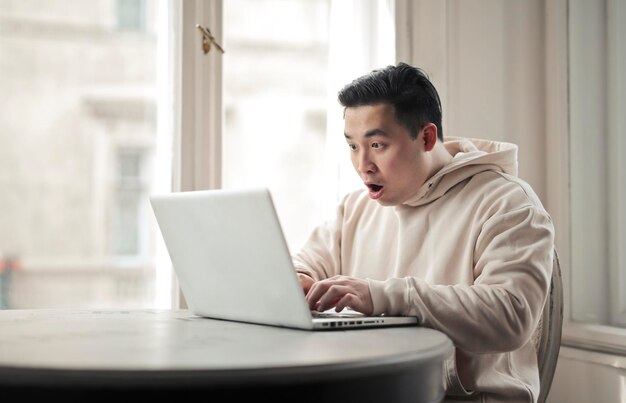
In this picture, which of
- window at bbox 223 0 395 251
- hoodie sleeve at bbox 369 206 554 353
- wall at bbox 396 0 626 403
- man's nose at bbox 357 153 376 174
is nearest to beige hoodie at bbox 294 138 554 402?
hoodie sleeve at bbox 369 206 554 353

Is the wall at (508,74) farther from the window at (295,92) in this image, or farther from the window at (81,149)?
the window at (81,149)

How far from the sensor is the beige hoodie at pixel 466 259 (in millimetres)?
1394

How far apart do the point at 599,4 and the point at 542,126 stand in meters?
0.45

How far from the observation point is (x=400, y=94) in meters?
1.80

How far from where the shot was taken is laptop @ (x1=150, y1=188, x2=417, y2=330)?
3.96ft

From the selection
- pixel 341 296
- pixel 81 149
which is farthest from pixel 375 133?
pixel 81 149

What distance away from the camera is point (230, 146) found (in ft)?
8.19

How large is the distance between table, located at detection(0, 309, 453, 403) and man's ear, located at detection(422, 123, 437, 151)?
68 centimetres

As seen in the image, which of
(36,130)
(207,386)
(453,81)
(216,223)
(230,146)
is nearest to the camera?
(207,386)

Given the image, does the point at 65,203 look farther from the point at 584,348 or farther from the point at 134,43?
the point at 584,348

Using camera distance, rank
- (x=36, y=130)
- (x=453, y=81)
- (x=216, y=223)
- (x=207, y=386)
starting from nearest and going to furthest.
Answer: (x=207, y=386) < (x=216, y=223) < (x=36, y=130) < (x=453, y=81)

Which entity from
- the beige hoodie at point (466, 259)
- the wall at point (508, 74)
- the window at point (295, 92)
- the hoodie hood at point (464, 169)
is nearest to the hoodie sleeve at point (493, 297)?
the beige hoodie at point (466, 259)

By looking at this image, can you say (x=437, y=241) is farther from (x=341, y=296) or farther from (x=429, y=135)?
(x=341, y=296)

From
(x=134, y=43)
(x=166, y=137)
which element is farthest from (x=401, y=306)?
(x=134, y=43)
